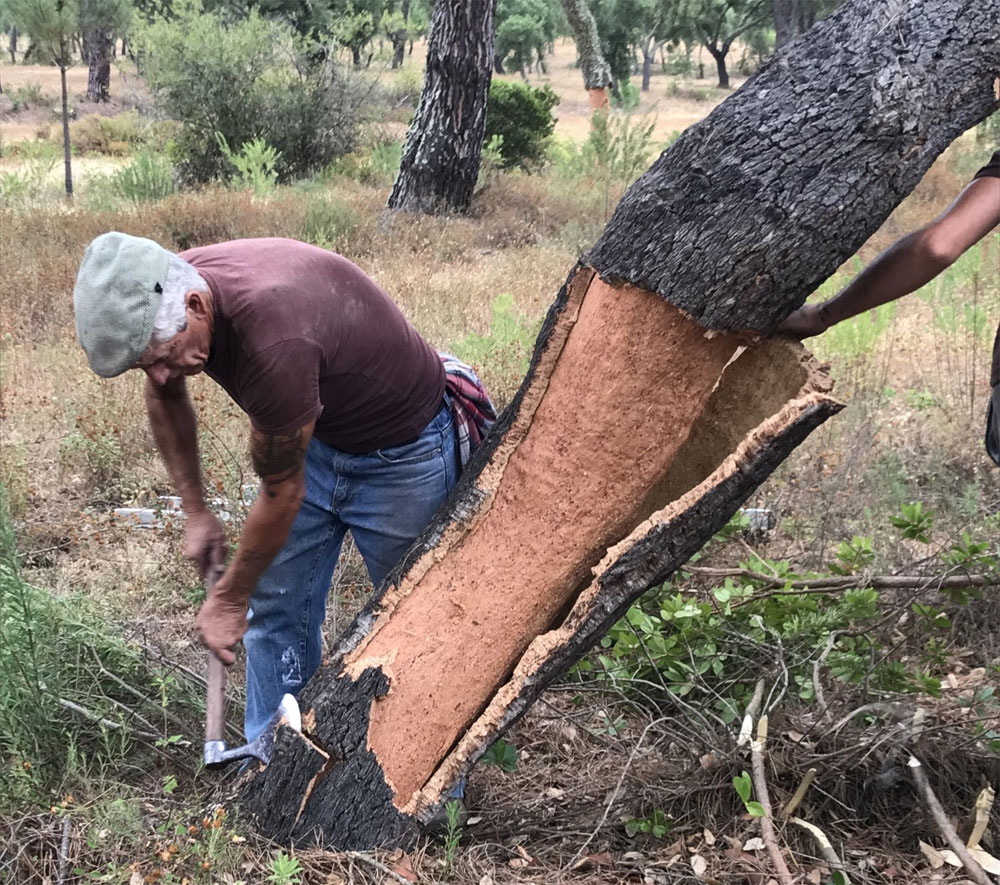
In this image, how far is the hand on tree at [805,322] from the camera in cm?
196

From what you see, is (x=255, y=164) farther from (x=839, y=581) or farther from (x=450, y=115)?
(x=839, y=581)

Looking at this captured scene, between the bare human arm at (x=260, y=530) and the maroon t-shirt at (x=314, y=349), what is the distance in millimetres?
51

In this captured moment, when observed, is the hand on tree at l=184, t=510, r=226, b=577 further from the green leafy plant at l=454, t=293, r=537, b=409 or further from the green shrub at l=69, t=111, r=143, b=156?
the green shrub at l=69, t=111, r=143, b=156

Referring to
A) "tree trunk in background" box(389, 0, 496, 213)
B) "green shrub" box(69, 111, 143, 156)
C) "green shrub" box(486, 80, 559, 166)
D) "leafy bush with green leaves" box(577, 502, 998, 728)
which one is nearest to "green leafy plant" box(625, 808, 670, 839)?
"leafy bush with green leaves" box(577, 502, 998, 728)

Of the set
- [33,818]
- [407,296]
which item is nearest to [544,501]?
[33,818]

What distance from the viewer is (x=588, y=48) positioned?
1152cm

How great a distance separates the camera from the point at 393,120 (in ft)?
67.8

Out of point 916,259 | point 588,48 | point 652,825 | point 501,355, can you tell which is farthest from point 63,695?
point 588,48

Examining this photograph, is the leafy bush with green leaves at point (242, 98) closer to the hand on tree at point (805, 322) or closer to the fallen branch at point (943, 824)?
the hand on tree at point (805, 322)

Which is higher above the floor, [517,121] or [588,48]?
[588,48]

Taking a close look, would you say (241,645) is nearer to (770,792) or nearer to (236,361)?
(236,361)

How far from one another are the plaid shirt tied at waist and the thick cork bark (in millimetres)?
279

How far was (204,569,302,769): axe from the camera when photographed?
2.28m

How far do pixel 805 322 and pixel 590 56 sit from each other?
1060 cm
